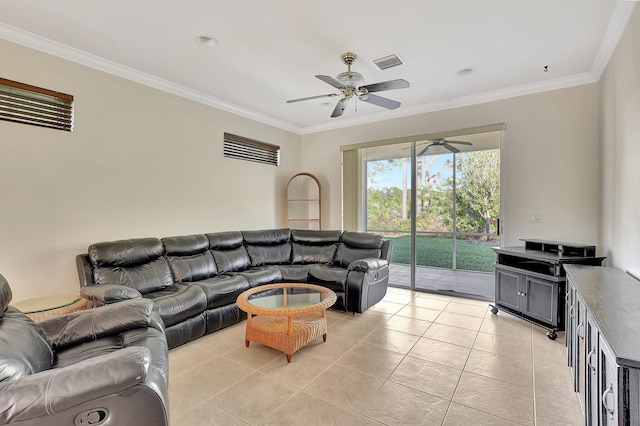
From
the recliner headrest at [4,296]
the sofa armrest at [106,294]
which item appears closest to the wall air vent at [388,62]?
the sofa armrest at [106,294]

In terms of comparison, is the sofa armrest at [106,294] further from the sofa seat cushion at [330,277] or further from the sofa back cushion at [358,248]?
the sofa back cushion at [358,248]

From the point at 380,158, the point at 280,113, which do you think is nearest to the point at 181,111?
the point at 280,113

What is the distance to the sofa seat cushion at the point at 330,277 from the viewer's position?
3.86 meters

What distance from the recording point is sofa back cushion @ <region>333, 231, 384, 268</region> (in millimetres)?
4434

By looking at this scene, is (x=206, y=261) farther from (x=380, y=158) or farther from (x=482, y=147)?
(x=482, y=147)

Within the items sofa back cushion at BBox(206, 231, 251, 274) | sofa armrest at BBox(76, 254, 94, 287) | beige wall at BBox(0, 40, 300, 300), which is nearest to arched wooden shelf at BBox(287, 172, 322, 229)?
beige wall at BBox(0, 40, 300, 300)

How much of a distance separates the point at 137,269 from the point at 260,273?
1.35 meters

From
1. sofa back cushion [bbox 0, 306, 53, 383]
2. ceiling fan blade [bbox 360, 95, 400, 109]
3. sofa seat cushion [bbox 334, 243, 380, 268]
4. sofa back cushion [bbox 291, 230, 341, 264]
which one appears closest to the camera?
sofa back cushion [bbox 0, 306, 53, 383]

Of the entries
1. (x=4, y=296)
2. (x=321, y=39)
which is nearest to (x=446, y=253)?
(x=321, y=39)

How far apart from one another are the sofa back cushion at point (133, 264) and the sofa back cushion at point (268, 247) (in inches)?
50.1

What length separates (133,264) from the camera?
3.20 metres

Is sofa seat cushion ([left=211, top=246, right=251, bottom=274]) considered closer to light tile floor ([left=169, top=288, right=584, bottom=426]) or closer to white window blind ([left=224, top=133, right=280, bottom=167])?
light tile floor ([left=169, top=288, right=584, bottom=426])

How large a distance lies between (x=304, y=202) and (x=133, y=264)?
11.2 feet

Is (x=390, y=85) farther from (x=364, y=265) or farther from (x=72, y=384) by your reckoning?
(x=72, y=384)
